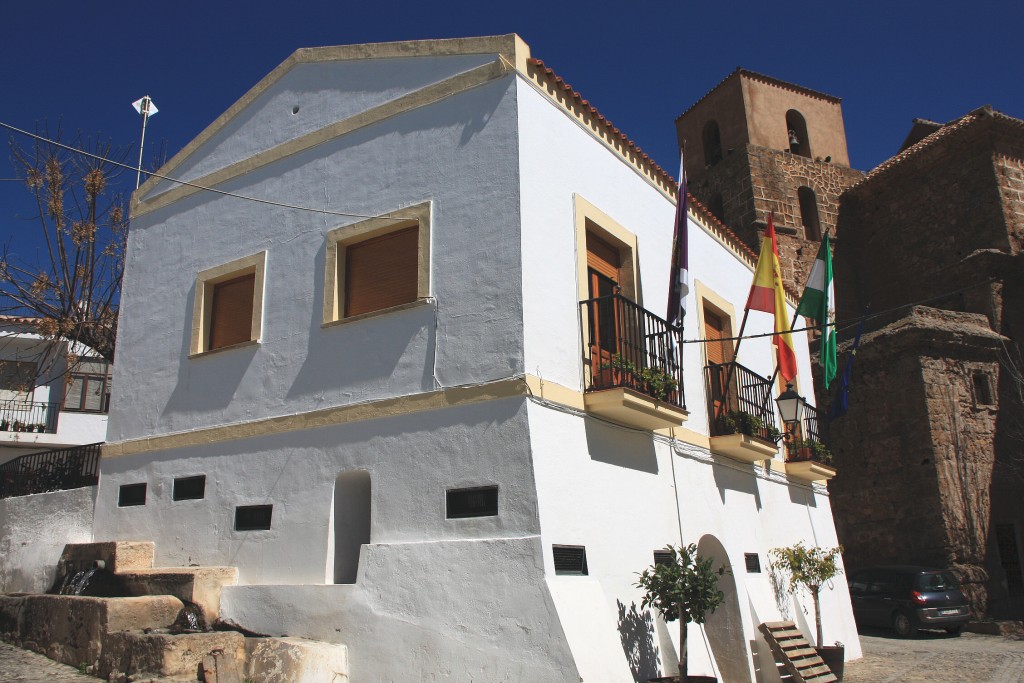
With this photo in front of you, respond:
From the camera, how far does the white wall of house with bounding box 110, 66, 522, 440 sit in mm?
7898

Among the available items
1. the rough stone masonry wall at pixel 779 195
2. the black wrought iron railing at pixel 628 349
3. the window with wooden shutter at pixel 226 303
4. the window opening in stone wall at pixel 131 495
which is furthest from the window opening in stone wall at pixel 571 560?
the rough stone masonry wall at pixel 779 195

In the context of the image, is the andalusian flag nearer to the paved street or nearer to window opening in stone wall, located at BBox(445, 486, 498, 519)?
the paved street

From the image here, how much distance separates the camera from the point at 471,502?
7.34m

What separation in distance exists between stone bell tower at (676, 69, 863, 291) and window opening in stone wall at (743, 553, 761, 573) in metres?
13.1

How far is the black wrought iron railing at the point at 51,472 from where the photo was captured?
36.7 feet

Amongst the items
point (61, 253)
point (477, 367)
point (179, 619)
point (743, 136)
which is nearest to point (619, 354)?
point (477, 367)

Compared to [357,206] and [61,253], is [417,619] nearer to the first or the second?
[357,206]

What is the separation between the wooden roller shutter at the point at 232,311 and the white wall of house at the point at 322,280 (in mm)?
287

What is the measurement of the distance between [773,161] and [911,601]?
13.0 metres

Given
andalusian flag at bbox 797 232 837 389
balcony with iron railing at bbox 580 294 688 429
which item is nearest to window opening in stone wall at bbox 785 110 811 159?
andalusian flag at bbox 797 232 837 389

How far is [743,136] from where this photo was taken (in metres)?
23.8

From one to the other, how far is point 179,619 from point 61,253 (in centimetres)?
949

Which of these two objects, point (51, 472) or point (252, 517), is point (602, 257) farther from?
point (51, 472)

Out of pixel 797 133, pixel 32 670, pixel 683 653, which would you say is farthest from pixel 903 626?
pixel 797 133
